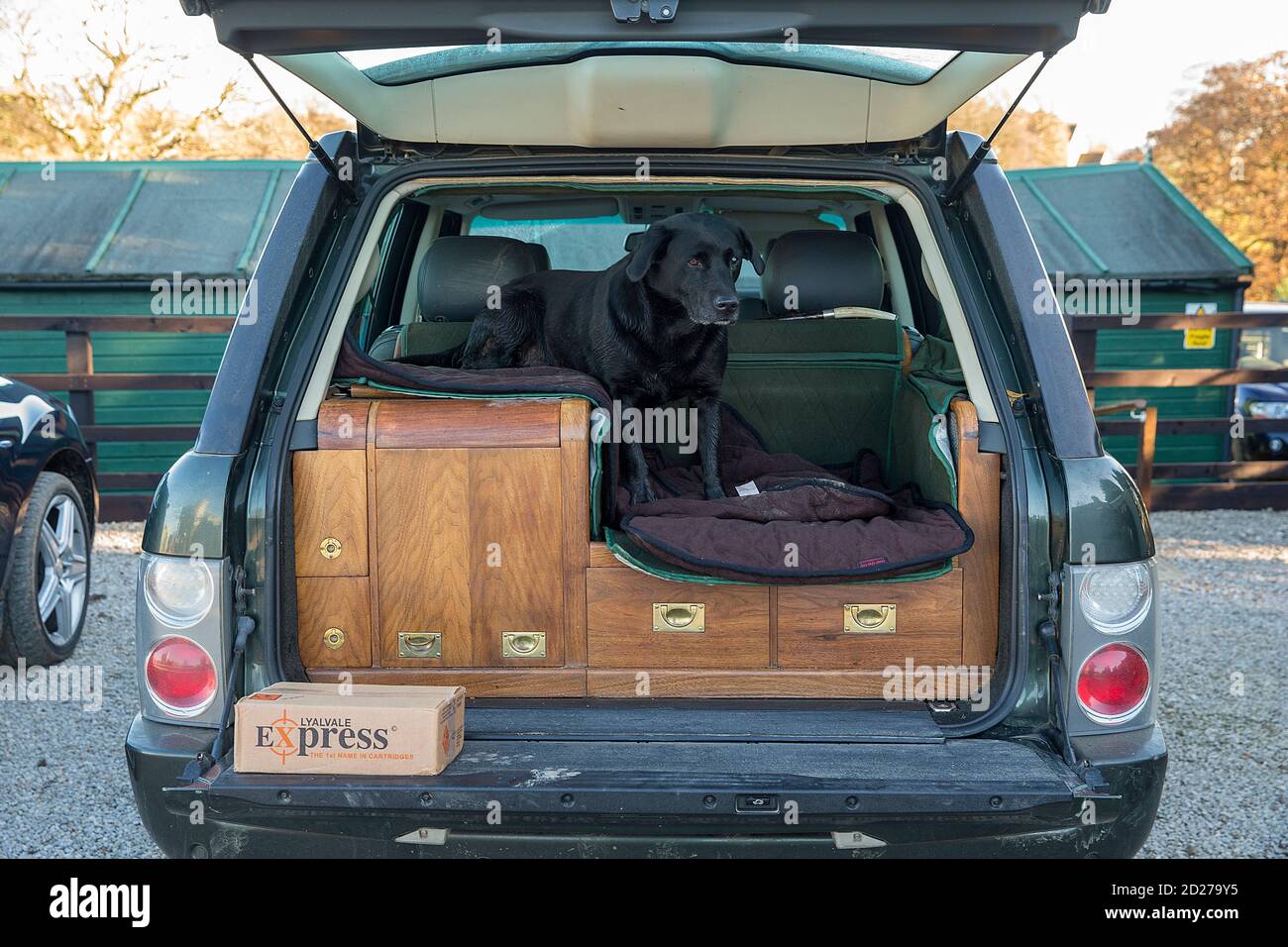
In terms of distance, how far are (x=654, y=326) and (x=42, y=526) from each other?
117 inches

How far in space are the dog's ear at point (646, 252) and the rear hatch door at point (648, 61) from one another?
2.83 ft

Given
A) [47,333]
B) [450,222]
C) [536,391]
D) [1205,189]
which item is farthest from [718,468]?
[1205,189]

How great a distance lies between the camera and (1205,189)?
22.9m

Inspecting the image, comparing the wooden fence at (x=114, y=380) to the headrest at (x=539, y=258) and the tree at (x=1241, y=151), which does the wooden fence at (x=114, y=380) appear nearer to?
the headrest at (x=539, y=258)

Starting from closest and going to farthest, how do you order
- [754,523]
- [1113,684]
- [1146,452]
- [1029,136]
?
[1113,684]
[754,523]
[1146,452]
[1029,136]

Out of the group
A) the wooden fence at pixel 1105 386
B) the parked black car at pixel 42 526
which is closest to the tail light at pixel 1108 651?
the parked black car at pixel 42 526

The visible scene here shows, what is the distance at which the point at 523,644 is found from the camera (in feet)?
8.11

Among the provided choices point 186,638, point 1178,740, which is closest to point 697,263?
point 186,638

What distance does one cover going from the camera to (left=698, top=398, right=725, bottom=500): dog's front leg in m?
3.61

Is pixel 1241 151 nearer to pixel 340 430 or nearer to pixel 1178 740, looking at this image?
pixel 1178 740

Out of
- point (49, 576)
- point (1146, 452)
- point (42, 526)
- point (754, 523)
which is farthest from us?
point (1146, 452)

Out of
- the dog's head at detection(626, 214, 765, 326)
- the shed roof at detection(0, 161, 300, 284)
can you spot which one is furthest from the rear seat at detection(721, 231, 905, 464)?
the shed roof at detection(0, 161, 300, 284)

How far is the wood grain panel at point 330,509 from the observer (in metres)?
2.42

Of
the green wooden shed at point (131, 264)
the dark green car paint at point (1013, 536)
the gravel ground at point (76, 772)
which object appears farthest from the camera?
the green wooden shed at point (131, 264)
